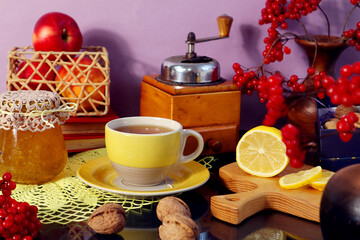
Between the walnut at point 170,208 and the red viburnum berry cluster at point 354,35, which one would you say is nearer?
the walnut at point 170,208

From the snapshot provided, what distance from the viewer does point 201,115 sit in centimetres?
112

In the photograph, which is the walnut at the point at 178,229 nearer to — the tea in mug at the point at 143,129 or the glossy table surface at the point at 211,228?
the glossy table surface at the point at 211,228

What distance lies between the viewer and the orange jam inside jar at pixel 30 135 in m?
0.89

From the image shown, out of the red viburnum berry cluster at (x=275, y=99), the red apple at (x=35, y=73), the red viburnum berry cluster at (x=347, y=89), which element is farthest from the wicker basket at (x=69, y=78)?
the red viburnum berry cluster at (x=347, y=89)

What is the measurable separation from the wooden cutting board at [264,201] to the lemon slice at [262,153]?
0.02m

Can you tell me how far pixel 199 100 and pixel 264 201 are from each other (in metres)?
0.34

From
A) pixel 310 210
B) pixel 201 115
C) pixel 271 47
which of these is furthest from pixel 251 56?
pixel 310 210

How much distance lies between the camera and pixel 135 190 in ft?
2.86

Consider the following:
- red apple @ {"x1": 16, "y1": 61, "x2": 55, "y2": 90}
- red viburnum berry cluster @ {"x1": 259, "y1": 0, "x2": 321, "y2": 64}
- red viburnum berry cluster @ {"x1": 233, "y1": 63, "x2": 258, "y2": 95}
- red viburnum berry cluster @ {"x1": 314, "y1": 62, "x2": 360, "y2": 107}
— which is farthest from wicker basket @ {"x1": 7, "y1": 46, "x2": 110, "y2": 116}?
red viburnum berry cluster @ {"x1": 314, "y1": 62, "x2": 360, "y2": 107}

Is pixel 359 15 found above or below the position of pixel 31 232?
above

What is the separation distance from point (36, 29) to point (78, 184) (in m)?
0.43

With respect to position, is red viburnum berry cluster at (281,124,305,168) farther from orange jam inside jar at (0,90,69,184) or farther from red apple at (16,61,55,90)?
red apple at (16,61,55,90)

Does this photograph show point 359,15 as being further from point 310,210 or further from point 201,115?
point 310,210

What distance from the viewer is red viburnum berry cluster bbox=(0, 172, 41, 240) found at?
2.22 feet
